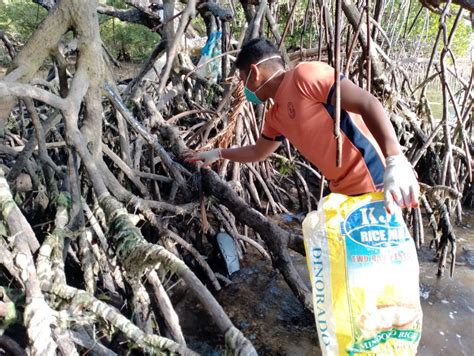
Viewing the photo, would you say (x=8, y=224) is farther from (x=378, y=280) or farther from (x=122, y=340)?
(x=378, y=280)

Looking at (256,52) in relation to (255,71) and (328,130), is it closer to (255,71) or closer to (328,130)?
(255,71)

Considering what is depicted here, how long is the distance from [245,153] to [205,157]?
0.28 meters

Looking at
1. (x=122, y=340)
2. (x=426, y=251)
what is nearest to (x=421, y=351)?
(x=426, y=251)

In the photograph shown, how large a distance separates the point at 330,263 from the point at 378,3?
165cm

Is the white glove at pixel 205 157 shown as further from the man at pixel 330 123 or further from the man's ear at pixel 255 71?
the man's ear at pixel 255 71

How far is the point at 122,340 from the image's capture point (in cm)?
190

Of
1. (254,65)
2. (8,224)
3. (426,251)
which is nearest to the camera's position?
(8,224)

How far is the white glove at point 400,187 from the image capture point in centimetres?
120

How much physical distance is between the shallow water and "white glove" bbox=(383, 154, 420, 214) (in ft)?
4.87

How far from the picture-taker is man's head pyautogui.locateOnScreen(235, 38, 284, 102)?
1.67m

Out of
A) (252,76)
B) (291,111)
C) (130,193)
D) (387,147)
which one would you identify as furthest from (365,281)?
(130,193)

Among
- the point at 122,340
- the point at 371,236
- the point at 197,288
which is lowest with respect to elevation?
the point at 122,340

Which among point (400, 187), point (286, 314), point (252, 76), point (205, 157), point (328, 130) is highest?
point (252, 76)

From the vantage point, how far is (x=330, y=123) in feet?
4.80
